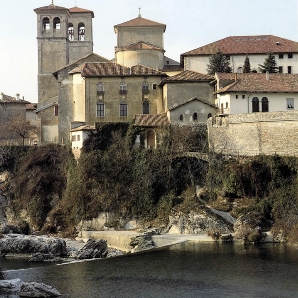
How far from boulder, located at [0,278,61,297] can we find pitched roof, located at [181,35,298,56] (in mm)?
33558

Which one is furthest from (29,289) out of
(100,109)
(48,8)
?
(48,8)

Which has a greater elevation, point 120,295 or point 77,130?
point 77,130

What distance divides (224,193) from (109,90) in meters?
14.0

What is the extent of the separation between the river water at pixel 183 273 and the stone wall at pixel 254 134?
8.20m

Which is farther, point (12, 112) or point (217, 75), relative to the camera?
point (12, 112)

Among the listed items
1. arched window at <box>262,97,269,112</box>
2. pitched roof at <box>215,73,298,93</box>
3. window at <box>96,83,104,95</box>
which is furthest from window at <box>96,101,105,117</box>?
arched window at <box>262,97,269,112</box>

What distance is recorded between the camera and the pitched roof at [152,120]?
54.2 m

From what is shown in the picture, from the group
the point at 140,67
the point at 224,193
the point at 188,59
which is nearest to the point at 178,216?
the point at 224,193

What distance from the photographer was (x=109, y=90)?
5778 centimetres

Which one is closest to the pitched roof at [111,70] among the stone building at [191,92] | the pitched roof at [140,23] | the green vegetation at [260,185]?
the stone building at [191,92]

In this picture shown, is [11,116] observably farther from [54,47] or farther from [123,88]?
[123,88]

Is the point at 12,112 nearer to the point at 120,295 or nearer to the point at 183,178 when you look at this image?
the point at 183,178

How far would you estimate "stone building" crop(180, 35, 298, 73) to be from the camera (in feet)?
207

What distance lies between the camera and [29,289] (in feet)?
106
